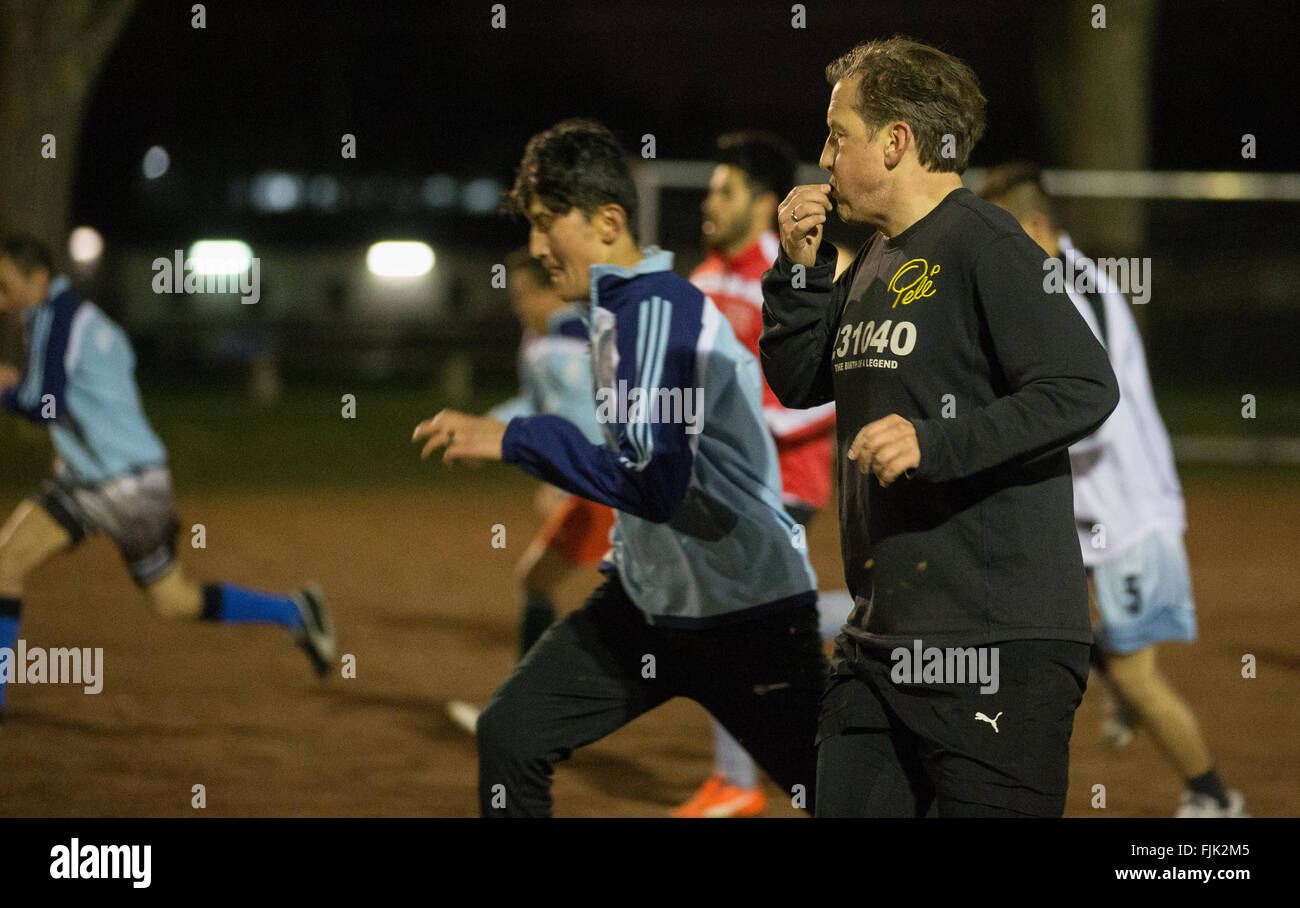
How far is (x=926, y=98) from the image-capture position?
2.92 metres

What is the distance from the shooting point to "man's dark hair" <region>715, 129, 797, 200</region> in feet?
18.5

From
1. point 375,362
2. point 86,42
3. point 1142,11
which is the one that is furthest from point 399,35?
point 1142,11

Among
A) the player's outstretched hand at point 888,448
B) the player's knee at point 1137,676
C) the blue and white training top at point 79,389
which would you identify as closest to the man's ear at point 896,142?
the player's outstretched hand at point 888,448

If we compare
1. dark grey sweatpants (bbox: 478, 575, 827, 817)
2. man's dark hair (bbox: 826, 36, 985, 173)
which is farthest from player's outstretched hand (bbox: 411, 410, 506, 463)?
man's dark hair (bbox: 826, 36, 985, 173)

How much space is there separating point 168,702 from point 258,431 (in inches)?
630

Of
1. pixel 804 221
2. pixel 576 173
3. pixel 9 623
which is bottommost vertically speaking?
pixel 9 623

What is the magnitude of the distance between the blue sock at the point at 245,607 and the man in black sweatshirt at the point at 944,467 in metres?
4.48

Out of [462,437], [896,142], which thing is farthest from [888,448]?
[462,437]

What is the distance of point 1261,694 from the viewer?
7.29 metres

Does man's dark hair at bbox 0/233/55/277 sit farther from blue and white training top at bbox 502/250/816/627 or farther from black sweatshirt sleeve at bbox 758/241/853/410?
black sweatshirt sleeve at bbox 758/241/853/410

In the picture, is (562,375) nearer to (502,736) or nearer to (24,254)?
(24,254)

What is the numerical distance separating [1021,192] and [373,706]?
3.73m

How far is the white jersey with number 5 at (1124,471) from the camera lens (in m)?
5.00

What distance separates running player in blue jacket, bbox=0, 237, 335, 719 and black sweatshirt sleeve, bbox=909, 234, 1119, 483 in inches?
171
